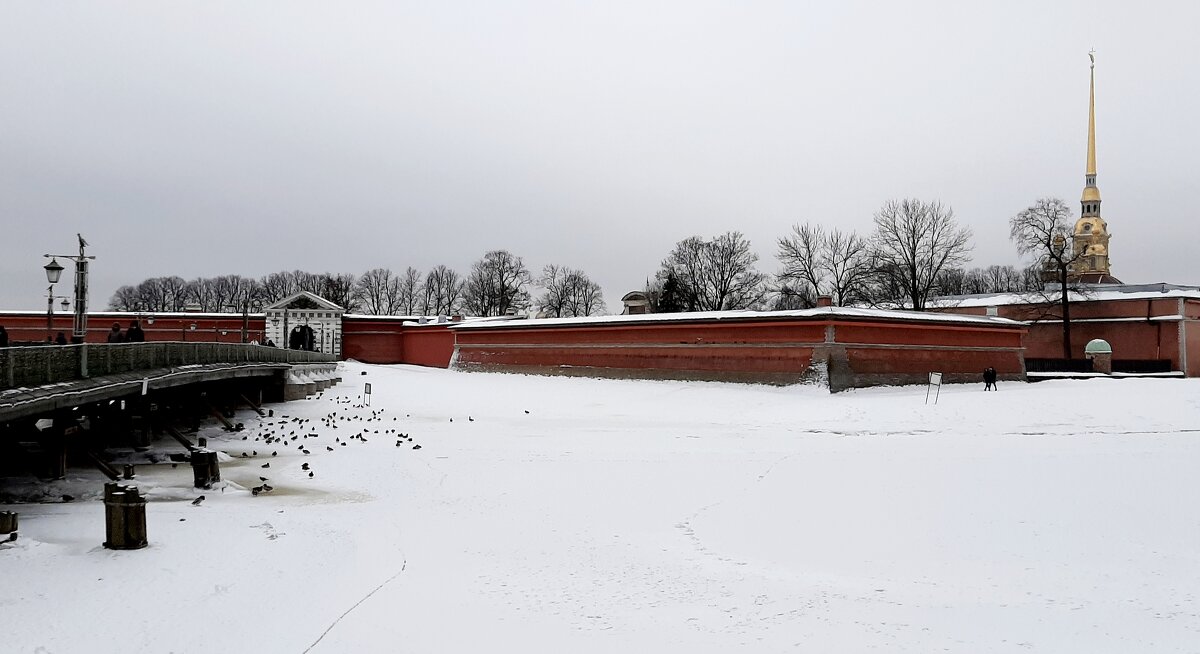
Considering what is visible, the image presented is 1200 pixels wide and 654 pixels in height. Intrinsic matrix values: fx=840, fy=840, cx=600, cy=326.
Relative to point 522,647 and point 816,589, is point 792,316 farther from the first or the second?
point 522,647

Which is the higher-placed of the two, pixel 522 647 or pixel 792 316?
pixel 792 316

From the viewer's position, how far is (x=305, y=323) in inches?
2064

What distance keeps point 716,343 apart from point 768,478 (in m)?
18.4

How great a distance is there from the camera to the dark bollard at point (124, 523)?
998 centimetres

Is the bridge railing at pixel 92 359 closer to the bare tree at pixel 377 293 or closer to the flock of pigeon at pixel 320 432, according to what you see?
the flock of pigeon at pixel 320 432

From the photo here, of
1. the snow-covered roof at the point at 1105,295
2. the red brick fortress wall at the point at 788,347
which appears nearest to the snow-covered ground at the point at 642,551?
the red brick fortress wall at the point at 788,347

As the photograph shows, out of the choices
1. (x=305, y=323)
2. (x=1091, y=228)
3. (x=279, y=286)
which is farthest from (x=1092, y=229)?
(x=279, y=286)

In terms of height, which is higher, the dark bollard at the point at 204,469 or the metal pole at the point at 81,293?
the metal pole at the point at 81,293

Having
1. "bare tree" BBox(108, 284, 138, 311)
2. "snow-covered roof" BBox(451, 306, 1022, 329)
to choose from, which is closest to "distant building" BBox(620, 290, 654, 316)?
"snow-covered roof" BBox(451, 306, 1022, 329)

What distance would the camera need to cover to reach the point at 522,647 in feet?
24.2

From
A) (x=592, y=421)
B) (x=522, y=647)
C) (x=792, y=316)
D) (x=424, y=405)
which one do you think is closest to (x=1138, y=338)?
(x=792, y=316)

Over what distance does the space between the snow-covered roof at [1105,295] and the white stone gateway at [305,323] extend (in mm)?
37560

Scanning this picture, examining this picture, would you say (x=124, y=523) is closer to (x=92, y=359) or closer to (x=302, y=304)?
(x=92, y=359)

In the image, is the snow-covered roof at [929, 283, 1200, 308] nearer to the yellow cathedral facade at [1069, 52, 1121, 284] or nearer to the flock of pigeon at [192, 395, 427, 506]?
the yellow cathedral facade at [1069, 52, 1121, 284]
